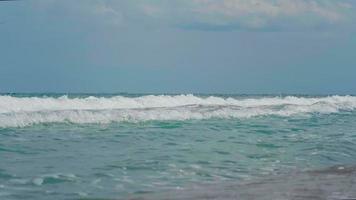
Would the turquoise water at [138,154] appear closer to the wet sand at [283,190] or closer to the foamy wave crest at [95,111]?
the foamy wave crest at [95,111]

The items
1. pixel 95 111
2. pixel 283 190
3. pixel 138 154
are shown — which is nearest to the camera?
pixel 283 190

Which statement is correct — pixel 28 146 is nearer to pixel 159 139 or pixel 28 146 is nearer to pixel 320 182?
pixel 159 139

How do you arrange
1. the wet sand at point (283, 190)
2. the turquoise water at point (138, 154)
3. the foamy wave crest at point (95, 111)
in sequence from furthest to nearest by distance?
the foamy wave crest at point (95, 111) → the turquoise water at point (138, 154) → the wet sand at point (283, 190)

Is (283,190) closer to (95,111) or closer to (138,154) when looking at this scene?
(138,154)

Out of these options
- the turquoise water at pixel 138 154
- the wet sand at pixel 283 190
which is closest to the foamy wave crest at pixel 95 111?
the turquoise water at pixel 138 154

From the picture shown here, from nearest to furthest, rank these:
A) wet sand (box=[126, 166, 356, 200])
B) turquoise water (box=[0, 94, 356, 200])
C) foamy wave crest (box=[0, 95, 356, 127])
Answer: wet sand (box=[126, 166, 356, 200]) → turquoise water (box=[0, 94, 356, 200]) → foamy wave crest (box=[0, 95, 356, 127])

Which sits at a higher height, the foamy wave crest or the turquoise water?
the foamy wave crest

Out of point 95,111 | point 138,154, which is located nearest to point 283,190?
point 138,154

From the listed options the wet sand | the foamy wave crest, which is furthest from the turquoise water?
the wet sand

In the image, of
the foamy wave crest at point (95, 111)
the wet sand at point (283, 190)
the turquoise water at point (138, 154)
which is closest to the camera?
the wet sand at point (283, 190)

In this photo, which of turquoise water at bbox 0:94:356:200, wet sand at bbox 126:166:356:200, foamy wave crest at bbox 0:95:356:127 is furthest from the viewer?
foamy wave crest at bbox 0:95:356:127

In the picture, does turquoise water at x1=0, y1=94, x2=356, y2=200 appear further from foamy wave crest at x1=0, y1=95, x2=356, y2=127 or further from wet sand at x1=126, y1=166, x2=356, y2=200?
wet sand at x1=126, y1=166, x2=356, y2=200

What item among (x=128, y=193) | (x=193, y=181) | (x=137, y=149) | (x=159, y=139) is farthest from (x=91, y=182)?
(x=159, y=139)

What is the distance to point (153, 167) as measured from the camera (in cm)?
938
